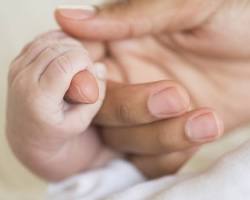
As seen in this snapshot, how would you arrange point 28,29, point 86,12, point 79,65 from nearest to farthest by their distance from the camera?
point 79,65 → point 86,12 → point 28,29

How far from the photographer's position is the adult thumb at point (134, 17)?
1.72 ft

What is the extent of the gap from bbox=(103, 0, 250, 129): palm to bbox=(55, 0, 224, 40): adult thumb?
2cm

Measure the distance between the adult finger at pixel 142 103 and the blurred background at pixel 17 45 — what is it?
5.6 inches

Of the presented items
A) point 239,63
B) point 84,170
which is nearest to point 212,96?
point 239,63

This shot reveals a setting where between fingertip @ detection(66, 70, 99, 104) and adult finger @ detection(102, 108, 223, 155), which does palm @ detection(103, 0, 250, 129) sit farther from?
fingertip @ detection(66, 70, 99, 104)

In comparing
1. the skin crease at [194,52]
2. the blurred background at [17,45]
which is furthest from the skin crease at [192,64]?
the blurred background at [17,45]

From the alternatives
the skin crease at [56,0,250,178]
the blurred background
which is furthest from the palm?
the blurred background

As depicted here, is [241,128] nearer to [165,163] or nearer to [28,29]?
[165,163]

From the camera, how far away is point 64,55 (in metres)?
0.42

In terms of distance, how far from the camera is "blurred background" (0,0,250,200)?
0.64 m

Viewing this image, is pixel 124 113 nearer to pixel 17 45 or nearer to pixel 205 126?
pixel 205 126

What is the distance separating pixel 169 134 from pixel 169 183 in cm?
4

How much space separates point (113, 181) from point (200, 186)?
Result: 14 cm

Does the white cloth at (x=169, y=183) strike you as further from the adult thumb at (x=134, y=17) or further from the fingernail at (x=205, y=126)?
the adult thumb at (x=134, y=17)
